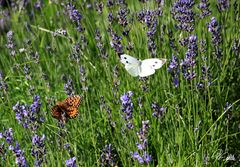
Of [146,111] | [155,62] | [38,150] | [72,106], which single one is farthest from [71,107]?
[146,111]

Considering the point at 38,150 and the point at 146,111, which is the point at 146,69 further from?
the point at 38,150

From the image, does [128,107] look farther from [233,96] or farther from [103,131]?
[233,96]

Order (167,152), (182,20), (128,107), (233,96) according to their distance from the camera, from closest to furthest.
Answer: (128,107) < (167,152) < (182,20) < (233,96)

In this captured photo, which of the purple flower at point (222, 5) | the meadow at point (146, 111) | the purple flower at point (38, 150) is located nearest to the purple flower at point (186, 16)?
the meadow at point (146, 111)

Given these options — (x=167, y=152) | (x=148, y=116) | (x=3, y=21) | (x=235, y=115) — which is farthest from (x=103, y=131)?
(x=3, y=21)

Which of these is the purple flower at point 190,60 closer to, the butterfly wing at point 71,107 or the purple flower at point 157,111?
the purple flower at point 157,111

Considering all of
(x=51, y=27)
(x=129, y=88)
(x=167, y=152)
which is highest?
(x=51, y=27)

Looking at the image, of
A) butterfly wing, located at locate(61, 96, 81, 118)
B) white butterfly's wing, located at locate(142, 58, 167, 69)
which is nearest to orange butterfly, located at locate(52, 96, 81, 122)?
butterfly wing, located at locate(61, 96, 81, 118)

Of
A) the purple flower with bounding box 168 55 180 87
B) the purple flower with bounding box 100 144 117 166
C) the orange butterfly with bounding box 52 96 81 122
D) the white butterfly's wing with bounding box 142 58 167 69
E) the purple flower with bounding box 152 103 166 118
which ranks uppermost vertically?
the white butterfly's wing with bounding box 142 58 167 69

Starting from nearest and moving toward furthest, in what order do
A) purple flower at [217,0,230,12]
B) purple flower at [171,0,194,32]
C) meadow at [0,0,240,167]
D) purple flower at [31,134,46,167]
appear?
purple flower at [31,134,46,167], meadow at [0,0,240,167], purple flower at [171,0,194,32], purple flower at [217,0,230,12]

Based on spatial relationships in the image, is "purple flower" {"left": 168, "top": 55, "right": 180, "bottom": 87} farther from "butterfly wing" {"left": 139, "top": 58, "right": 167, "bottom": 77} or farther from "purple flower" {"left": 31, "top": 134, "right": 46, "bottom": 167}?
"purple flower" {"left": 31, "top": 134, "right": 46, "bottom": 167}

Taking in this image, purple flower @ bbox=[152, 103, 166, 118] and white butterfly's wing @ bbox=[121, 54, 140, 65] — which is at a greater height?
white butterfly's wing @ bbox=[121, 54, 140, 65]
